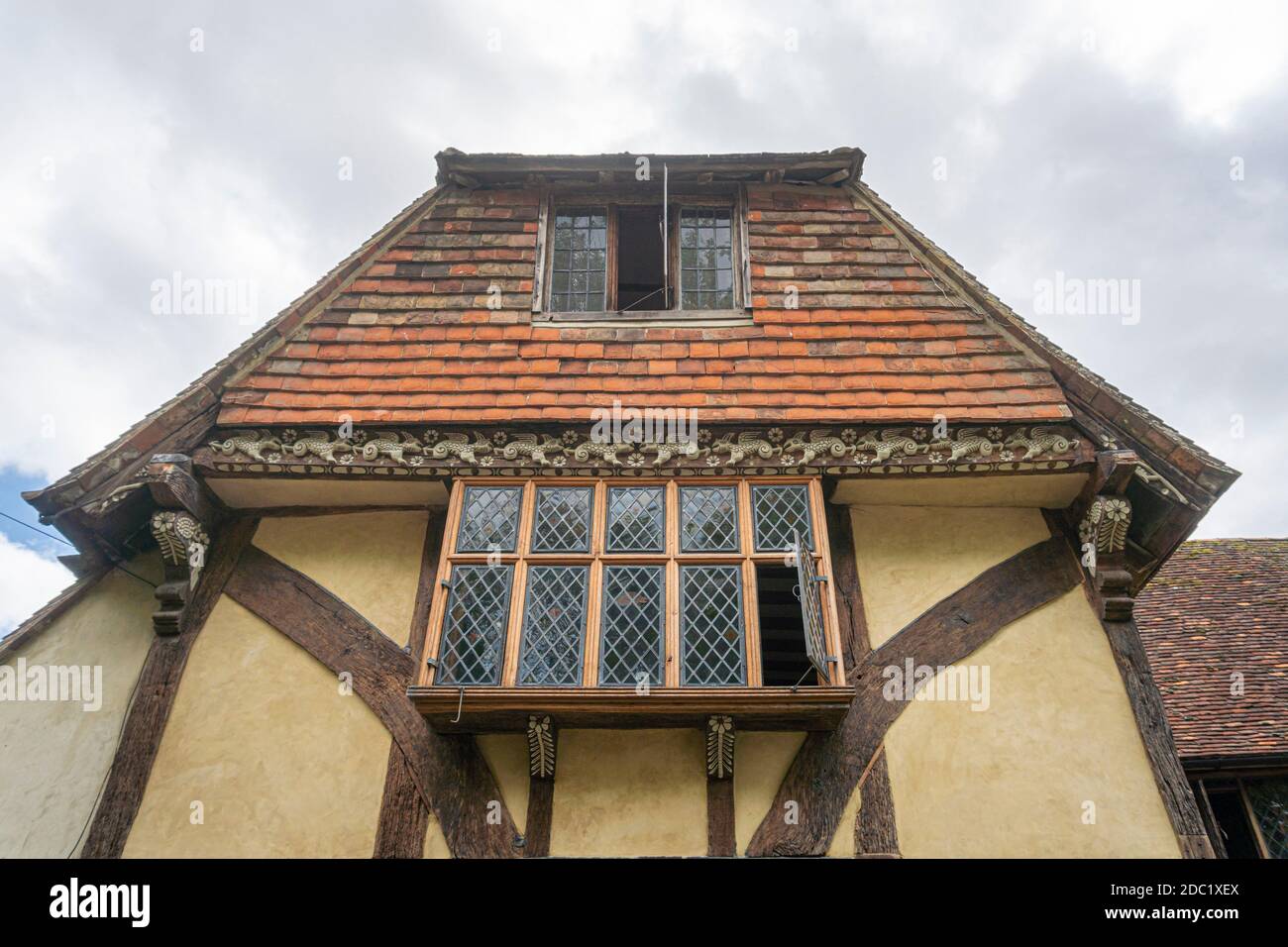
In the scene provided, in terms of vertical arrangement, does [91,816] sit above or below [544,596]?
below

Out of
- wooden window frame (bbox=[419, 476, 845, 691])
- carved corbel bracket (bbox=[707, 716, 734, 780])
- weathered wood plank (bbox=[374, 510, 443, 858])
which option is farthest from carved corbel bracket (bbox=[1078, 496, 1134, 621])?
weathered wood plank (bbox=[374, 510, 443, 858])

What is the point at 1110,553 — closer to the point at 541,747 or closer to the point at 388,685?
the point at 541,747

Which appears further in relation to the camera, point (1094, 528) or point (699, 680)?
point (1094, 528)

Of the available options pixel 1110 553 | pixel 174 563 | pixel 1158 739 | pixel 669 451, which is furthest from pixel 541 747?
pixel 1110 553

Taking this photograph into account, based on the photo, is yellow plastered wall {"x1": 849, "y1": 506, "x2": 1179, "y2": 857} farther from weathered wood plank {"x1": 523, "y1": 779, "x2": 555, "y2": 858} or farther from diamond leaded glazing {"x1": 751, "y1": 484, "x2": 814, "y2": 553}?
weathered wood plank {"x1": 523, "y1": 779, "x2": 555, "y2": 858}

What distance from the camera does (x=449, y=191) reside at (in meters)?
7.67

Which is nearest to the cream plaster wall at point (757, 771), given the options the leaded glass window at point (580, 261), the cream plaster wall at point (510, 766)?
the cream plaster wall at point (510, 766)

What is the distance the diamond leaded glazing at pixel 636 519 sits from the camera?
18.0ft

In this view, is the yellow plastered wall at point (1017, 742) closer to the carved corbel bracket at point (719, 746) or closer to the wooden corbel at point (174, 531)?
the carved corbel bracket at point (719, 746)

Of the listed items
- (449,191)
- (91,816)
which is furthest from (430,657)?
(449,191)

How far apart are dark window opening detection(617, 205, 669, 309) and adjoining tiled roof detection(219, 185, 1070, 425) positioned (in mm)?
897
